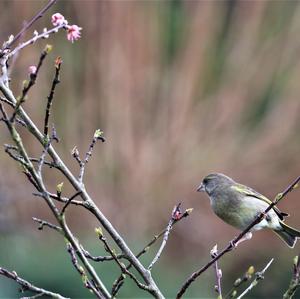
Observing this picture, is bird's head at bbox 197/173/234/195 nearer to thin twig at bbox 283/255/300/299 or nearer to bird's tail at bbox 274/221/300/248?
bird's tail at bbox 274/221/300/248

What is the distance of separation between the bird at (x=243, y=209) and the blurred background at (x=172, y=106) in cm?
443

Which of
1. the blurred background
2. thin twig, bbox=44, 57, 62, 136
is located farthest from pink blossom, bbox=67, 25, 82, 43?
the blurred background

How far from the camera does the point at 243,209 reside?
12.1 ft

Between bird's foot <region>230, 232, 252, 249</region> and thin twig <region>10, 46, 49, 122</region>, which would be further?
bird's foot <region>230, 232, 252, 249</region>

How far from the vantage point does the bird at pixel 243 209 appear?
3.61 m

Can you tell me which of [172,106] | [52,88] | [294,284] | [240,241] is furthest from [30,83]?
[172,106]

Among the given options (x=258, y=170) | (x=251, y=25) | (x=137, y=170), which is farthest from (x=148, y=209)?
(x=251, y=25)

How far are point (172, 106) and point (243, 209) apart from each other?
5484mm

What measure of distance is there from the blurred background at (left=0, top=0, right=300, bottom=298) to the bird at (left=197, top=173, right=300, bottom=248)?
4427 millimetres

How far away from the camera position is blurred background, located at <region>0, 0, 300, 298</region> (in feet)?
28.3

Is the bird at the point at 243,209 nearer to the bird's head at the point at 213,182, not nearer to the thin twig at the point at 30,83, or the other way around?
the bird's head at the point at 213,182

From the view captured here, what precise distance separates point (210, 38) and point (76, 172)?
244 centimetres

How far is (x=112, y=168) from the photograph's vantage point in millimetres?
8977

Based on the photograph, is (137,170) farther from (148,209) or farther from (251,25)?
(251,25)
